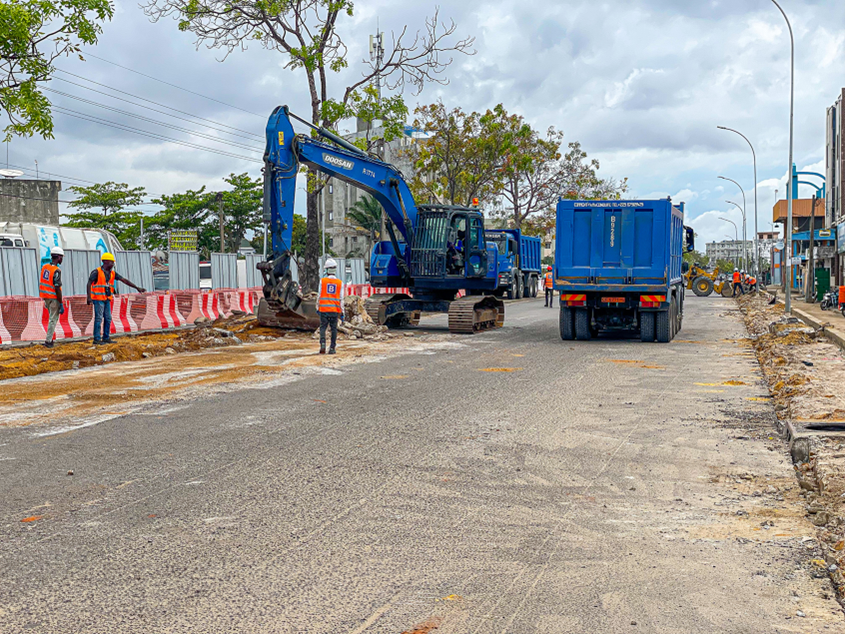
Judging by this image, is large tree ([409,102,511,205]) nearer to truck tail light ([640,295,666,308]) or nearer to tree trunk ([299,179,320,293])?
tree trunk ([299,179,320,293])

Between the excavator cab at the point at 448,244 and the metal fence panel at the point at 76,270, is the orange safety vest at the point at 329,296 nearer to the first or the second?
the excavator cab at the point at 448,244

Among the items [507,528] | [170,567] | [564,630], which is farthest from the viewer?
[507,528]

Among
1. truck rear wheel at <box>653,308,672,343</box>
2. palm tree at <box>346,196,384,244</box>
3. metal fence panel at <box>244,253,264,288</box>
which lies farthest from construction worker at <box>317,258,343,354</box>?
palm tree at <box>346,196,384,244</box>

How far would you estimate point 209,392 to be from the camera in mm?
11766

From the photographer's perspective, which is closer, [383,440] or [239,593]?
[239,593]

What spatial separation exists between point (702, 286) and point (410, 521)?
48920 mm

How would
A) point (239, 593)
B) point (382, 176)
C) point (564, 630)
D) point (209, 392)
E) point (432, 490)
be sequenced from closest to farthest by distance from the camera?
point (564, 630)
point (239, 593)
point (432, 490)
point (209, 392)
point (382, 176)

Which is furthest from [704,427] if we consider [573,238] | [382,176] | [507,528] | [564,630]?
Result: [382,176]

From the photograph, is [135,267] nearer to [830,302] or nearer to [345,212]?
[830,302]

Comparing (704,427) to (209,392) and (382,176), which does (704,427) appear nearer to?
(209,392)

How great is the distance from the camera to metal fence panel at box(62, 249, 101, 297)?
20.1 metres

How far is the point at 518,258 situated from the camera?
150 ft

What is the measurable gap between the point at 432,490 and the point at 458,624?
248 cm

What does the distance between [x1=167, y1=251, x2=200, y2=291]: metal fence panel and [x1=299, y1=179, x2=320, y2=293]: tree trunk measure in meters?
5.30
